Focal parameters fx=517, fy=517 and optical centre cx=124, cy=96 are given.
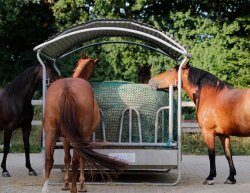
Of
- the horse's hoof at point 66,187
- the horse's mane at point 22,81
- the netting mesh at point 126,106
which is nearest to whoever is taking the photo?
the horse's hoof at point 66,187

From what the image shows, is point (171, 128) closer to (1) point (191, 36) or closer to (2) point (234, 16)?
(1) point (191, 36)

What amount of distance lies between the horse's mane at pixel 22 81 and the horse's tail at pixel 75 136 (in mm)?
2521

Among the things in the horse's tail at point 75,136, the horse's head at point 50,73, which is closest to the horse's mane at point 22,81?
the horse's head at point 50,73

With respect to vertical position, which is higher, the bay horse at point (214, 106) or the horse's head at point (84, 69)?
the horse's head at point (84, 69)

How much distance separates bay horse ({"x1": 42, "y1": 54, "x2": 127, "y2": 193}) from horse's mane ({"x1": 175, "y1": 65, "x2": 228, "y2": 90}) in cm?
241

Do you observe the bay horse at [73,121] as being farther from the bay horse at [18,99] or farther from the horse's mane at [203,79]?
the horse's mane at [203,79]

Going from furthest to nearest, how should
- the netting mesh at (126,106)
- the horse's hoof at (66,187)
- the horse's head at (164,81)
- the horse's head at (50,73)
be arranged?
the horse's head at (50,73), the horse's head at (164,81), the netting mesh at (126,106), the horse's hoof at (66,187)

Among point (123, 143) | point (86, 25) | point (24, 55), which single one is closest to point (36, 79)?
point (86, 25)

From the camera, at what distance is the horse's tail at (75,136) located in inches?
251

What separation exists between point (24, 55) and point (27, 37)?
900mm

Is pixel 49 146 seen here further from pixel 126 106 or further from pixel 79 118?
pixel 126 106

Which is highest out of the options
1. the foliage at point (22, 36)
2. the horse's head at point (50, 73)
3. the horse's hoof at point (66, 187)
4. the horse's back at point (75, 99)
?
the foliage at point (22, 36)

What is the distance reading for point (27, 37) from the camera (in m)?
22.8

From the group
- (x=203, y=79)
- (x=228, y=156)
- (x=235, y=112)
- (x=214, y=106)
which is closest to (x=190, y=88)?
(x=203, y=79)
